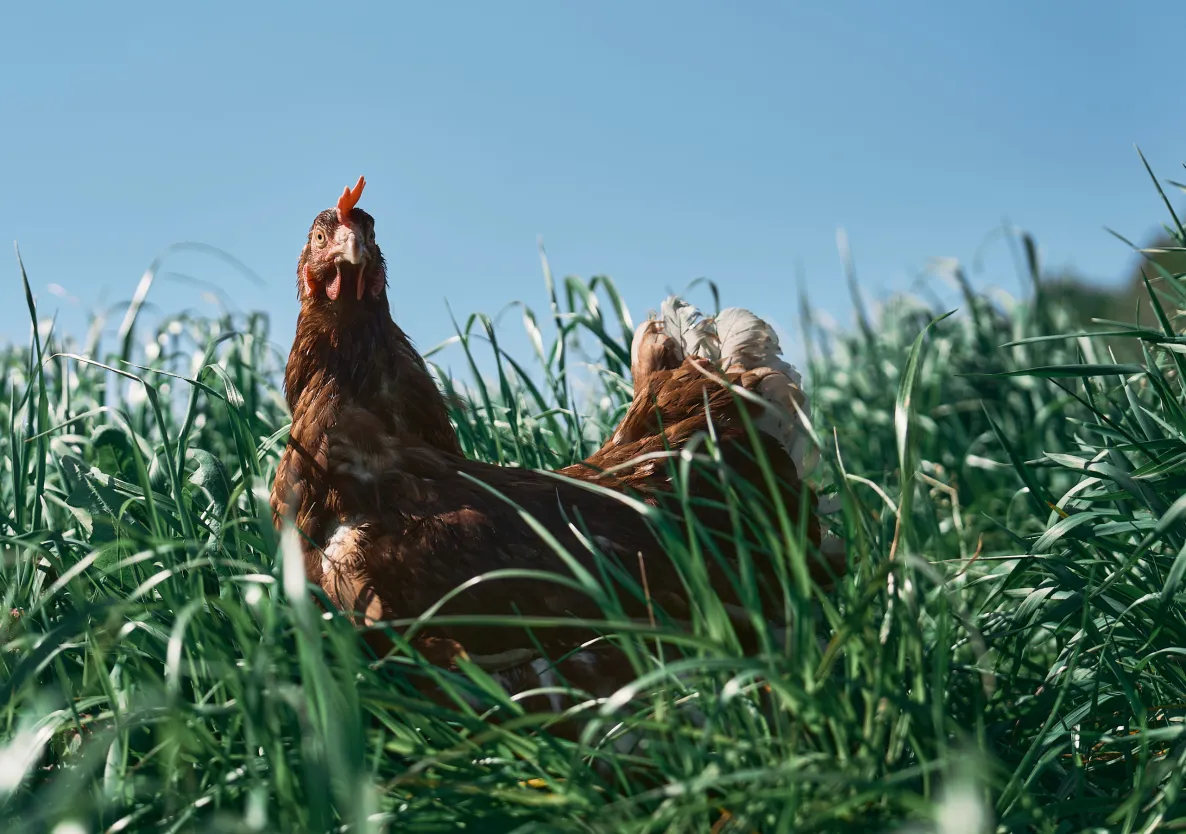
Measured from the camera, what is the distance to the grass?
1.22 metres

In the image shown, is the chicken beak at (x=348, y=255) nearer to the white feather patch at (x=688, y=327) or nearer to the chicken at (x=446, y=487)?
the chicken at (x=446, y=487)

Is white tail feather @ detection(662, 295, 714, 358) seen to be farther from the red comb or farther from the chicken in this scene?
the red comb

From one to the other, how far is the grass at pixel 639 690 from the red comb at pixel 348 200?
711 mm


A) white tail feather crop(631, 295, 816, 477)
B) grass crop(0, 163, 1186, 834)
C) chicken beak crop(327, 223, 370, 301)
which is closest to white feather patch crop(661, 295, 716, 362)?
white tail feather crop(631, 295, 816, 477)

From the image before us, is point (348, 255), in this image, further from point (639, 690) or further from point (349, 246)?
point (639, 690)

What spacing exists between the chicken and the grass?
17 cm

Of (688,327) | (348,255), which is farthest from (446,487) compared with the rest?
(688,327)

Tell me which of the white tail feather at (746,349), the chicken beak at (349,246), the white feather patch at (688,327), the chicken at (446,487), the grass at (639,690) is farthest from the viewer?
the white feather patch at (688,327)

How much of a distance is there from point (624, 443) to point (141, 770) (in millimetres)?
1455

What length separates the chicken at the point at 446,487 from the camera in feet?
6.60

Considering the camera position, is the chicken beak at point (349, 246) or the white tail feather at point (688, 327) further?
the white tail feather at point (688, 327)

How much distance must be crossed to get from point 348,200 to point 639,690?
165cm

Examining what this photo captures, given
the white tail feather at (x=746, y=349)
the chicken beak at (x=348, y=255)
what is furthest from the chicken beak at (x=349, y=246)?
the white tail feather at (x=746, y=349)

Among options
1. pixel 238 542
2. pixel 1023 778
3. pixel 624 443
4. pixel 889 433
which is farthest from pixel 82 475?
pixel 889 433
